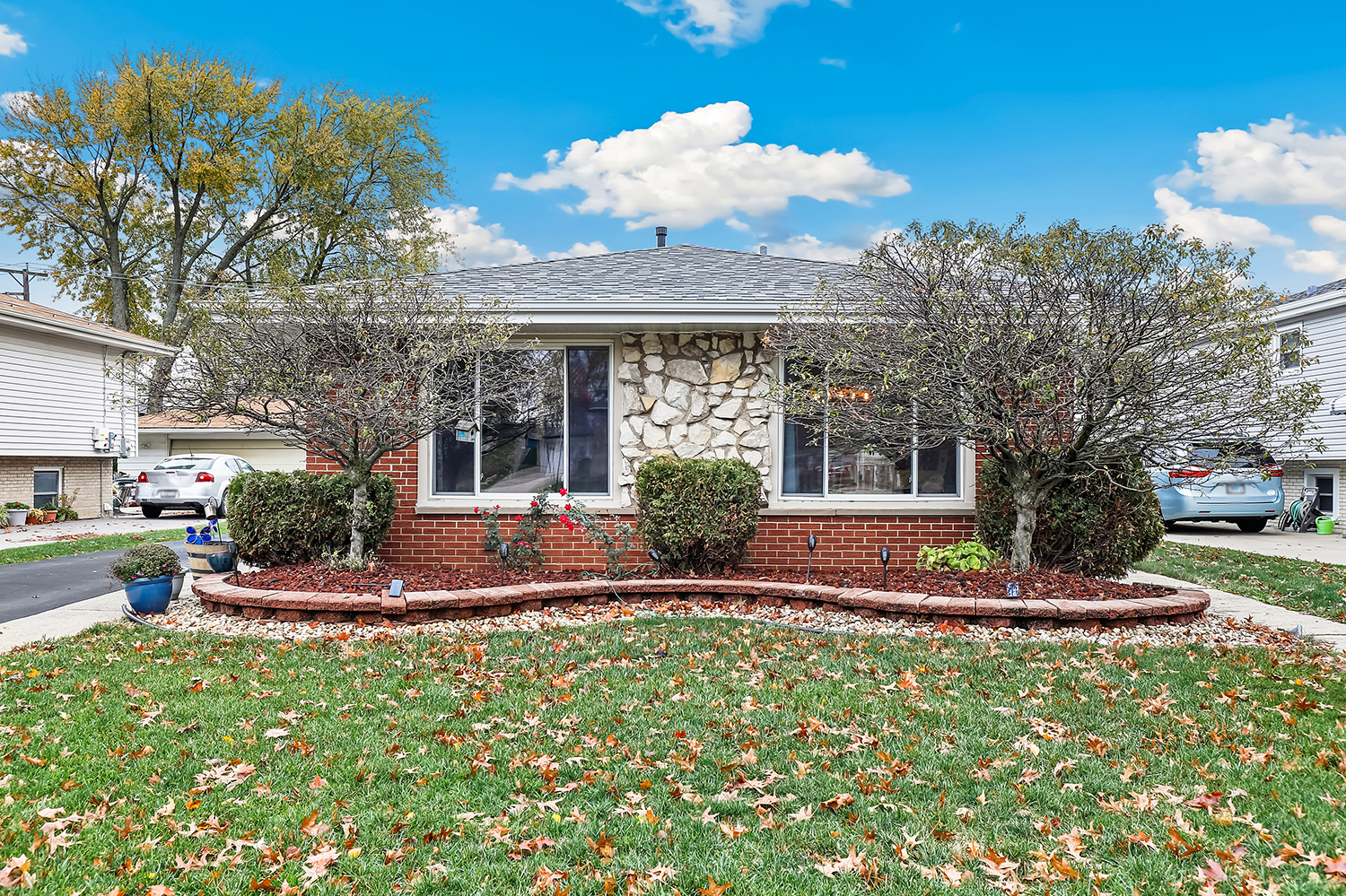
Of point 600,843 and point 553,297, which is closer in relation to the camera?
point 600,843

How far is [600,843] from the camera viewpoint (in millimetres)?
2797

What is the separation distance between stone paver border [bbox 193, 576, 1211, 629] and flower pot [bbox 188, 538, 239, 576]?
0.70 m

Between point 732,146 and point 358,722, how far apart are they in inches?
808

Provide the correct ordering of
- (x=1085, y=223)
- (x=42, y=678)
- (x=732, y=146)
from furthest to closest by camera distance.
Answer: (x=732, y=146) → (x=1085, y=223) → (x=42, y=678)

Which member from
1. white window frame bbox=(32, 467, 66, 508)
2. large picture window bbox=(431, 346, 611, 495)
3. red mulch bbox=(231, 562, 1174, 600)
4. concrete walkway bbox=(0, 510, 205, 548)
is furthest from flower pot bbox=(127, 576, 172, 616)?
white window frame bbox=(32, 467, 66, 508)

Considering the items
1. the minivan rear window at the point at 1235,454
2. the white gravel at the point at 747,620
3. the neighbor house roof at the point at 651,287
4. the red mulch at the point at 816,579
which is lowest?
the white gravel at the point at 747,620

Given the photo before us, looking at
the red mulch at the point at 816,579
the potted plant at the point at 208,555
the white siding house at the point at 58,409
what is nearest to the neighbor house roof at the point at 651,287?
the red mulch at the point at 816,579

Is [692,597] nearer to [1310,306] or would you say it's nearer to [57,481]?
[1310,306]

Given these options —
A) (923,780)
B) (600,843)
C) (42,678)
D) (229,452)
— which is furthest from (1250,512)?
(229,452)

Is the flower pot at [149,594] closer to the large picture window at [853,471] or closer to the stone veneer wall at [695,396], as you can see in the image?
the stone veneer wall at [695,396]

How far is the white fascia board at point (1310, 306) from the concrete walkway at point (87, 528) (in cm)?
2216

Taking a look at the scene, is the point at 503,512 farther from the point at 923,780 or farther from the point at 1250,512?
the point at 1250,512

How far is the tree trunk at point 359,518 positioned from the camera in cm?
704

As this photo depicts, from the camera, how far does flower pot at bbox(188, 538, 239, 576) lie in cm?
764
